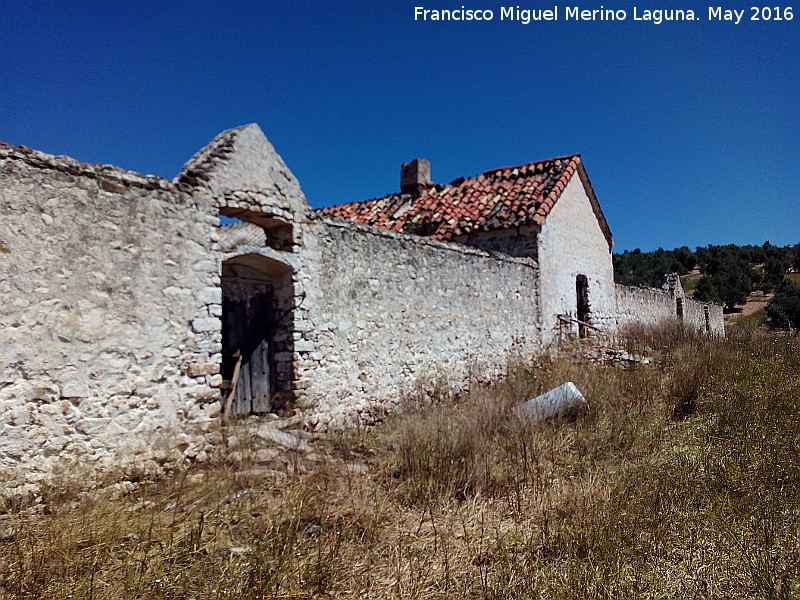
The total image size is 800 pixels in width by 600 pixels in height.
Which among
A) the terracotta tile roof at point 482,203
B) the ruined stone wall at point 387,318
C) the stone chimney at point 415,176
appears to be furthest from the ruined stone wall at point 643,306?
the ruined stone wall at point 387,318

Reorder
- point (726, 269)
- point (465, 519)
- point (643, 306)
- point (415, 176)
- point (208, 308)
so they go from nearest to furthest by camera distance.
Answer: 1. point (465, 519)
2. point (208, 308)
3. point (415, 176)
4. point (643, 306)
5. point (726, 269)

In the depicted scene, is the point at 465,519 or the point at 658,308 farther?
the point at 658,308

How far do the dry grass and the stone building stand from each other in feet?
2.38

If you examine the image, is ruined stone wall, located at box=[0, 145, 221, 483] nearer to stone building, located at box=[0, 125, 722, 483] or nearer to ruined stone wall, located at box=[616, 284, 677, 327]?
stone building, located at box=[0, 125, 722, 483]

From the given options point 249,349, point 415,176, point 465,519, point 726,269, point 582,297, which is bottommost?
point 465,519

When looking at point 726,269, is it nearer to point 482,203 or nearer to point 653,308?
point 653,308

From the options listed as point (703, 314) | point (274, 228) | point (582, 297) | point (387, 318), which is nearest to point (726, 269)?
point (703, 314)

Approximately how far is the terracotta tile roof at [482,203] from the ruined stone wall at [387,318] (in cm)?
229

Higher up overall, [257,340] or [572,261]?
[572,261]

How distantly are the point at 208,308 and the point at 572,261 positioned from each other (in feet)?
35.1

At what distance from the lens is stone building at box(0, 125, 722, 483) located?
4418 millimetres

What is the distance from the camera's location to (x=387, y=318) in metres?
8.09

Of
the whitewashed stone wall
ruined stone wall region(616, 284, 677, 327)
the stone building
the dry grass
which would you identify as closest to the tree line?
the whitewashed stone wall

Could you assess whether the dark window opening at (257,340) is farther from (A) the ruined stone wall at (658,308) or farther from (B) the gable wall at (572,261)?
(A) the ruined stone wall at (658,308)
